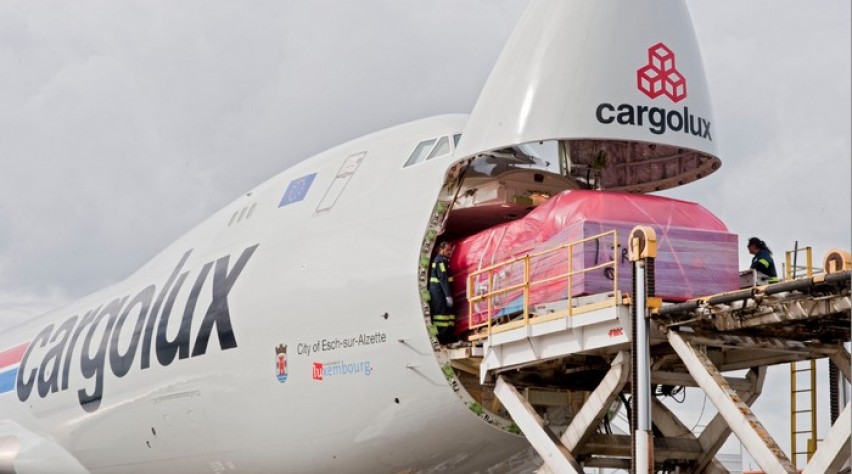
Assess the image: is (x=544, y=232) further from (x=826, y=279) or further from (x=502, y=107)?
(x=826, y=279)

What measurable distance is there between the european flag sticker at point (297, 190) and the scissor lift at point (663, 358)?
4.42m

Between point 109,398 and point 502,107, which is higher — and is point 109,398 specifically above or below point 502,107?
below

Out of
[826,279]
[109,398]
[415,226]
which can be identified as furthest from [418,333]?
[109,398]

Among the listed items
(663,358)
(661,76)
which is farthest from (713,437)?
(661,76)

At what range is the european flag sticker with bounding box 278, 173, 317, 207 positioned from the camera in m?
17.1

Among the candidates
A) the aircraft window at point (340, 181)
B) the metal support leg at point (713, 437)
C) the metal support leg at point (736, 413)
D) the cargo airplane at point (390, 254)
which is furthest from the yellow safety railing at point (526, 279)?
the aircraft window at point (340, 181)

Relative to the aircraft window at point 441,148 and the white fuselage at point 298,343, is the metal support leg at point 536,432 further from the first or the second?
the aircraft window at point 441,148

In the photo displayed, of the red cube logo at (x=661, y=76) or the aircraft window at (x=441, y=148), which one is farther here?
the aircraft window at (x=441, y=148)

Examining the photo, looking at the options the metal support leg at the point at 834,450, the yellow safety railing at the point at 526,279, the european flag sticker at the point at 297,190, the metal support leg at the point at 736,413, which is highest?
the european flag sticker at the point at 297,190

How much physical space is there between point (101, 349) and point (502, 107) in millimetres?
11063

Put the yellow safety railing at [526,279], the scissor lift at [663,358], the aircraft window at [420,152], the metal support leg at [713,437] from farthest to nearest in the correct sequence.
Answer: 1. the aircraft window at [420,152]
2. the metal support leg at [713,437]
3. the yellow safety railing at [526,279]
4. the scissor lift at [663,358]

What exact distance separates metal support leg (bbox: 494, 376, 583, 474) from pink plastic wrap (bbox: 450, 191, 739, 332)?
95 centimetres

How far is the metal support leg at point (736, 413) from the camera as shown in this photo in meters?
10.4

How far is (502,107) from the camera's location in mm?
13734
